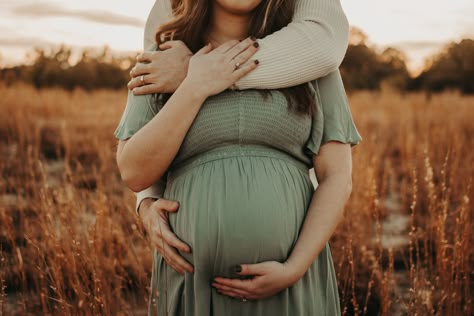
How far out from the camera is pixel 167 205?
163cm

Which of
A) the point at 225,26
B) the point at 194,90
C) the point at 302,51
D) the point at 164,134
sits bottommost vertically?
the point at 164,134

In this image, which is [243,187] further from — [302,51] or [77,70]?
[77,70]

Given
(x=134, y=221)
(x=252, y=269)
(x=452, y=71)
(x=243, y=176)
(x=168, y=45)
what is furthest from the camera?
(x=452, y=71)

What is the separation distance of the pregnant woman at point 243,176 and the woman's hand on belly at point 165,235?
3 centimetres

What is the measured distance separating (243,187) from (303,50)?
0.50 metres

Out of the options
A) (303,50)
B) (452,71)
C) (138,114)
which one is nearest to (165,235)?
(138,114)

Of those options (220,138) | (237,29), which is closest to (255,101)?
(220,138)

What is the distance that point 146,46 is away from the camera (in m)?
1.92

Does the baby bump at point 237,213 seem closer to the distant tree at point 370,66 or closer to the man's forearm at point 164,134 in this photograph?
the man's forearm at point 164,134

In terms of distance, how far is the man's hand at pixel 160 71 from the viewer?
62.5 inches

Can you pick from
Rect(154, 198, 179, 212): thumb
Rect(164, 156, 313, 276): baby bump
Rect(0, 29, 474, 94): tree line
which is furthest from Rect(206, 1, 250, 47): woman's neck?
Rect(0, 29, 474, 94): tree line

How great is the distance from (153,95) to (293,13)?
0.62 m

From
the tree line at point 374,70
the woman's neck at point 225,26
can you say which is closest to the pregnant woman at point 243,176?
the woman's neck at point 225,26

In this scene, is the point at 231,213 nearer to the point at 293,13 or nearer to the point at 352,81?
the point at 293,13
